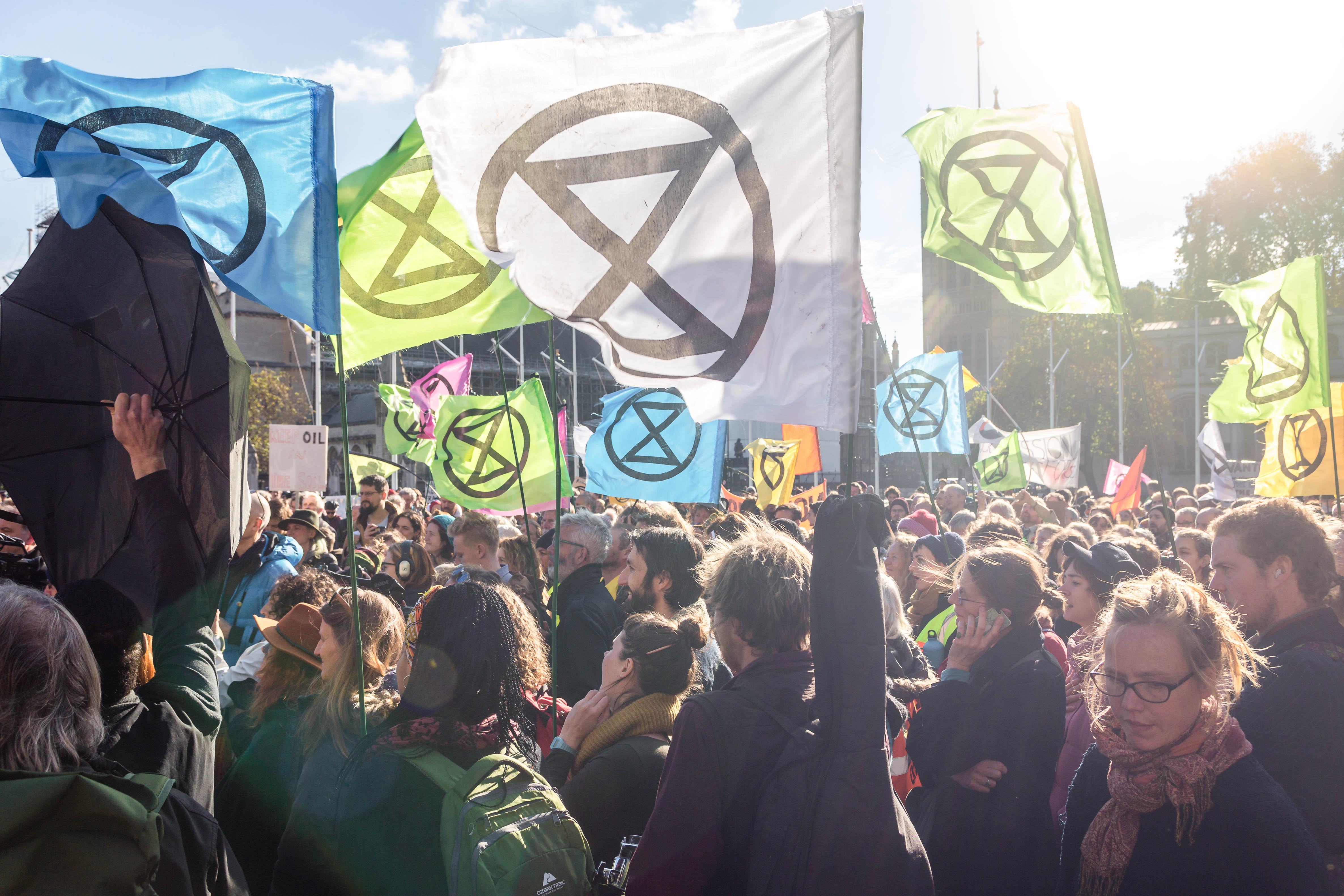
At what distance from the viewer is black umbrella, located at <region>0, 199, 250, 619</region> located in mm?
2986

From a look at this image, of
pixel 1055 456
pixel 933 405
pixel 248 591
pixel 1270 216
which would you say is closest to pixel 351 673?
pixel 248 591

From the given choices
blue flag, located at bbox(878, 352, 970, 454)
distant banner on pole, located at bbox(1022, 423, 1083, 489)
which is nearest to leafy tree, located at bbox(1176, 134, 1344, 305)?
distant banner on pole, located at bbox(1022, 423, 1083, 489)

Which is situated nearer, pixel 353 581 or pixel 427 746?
pixel 427 746

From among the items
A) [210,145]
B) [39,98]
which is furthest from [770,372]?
[39,98]

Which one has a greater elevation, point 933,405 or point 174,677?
point 933,405

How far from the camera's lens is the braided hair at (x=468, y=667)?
7.28 feet

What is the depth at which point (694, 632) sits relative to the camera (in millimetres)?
2887

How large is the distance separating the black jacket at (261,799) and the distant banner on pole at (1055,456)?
16.3m

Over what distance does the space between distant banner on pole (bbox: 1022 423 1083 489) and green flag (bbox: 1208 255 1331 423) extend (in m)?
9.60

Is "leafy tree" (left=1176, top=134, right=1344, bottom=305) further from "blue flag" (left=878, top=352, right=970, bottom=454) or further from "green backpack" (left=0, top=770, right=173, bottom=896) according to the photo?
"green backpack" (left=0, top=770, right=173, bottom=896)

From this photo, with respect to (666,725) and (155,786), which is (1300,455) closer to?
(666,725)

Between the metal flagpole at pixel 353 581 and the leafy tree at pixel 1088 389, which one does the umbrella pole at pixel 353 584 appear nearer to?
the metal flagpole at pixel 353 581

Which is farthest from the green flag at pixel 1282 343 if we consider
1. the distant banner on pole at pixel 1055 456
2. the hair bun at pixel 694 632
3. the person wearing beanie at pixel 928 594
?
the distant banner on pole at pixel 1055 456

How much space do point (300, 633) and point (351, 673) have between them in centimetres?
34
